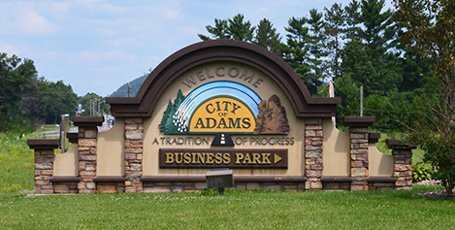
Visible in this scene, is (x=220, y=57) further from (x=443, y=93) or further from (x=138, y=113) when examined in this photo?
(x=443, y=93)

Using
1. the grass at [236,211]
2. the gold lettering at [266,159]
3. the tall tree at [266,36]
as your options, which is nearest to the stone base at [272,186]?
the gold lettering at [266,159]

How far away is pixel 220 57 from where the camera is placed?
17.7 m

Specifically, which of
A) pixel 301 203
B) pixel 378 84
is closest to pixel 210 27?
pixel 378 84

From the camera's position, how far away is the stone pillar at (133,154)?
1758cm

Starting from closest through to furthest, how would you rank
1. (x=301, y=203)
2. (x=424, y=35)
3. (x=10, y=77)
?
(x=301, y=203) → (x=424, y=35) → (x=10, y=77)

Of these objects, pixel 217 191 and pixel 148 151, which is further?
pixel 148 151

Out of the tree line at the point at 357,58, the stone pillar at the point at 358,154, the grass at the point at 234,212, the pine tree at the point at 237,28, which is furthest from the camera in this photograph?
the pine tree at the point at 237,28

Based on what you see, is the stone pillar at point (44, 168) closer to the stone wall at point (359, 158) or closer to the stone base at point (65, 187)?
the stone base at point (65, 187)

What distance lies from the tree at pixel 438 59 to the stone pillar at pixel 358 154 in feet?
5.95

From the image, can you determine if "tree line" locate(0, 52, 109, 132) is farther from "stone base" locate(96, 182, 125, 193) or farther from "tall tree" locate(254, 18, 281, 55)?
"stone base" locate(96, 182, 125, 193)

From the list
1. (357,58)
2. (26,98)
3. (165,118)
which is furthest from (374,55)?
(26,98)

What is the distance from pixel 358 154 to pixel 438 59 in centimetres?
343

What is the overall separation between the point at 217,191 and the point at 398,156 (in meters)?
4.88

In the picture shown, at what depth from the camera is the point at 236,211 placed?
40.1 feet
